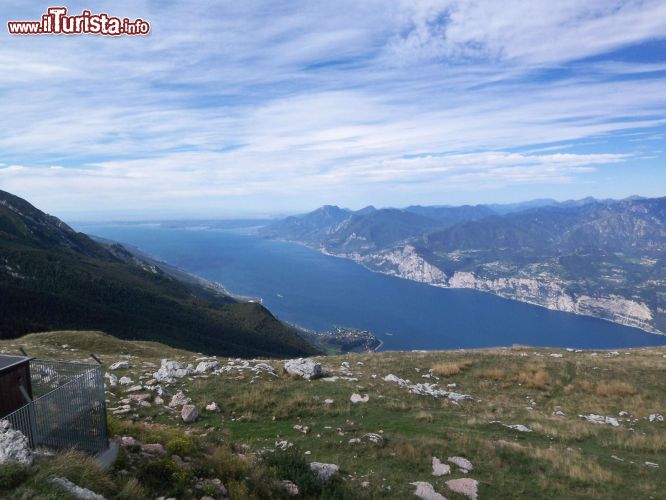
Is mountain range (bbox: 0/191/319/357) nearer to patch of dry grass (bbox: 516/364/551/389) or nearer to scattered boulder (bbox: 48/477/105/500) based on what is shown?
patch of dry grass (bbox: 516/364/551/389)

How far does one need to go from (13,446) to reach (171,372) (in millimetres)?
15127

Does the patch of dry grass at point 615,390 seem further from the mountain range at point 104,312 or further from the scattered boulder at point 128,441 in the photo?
the mountain range at point 104,312

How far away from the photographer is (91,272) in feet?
612

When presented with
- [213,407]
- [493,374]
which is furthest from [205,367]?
[493,374]

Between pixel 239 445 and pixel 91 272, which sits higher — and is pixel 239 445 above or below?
above

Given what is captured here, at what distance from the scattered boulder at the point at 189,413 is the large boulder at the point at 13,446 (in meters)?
8.74

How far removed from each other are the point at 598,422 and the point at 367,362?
16642mm

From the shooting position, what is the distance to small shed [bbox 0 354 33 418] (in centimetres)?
1002

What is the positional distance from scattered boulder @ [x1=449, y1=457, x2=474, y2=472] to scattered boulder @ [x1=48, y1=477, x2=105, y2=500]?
39.4ft

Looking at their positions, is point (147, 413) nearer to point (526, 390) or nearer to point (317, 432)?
point (317, 432)

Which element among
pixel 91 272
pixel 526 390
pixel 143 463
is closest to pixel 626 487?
pixel 526 390

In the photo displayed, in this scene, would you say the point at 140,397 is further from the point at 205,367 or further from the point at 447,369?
the point at 447,369

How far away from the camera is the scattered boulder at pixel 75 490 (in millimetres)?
8188

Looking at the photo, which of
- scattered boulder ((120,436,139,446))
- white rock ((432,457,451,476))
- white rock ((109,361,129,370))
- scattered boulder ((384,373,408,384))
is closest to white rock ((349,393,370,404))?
scattered boulder ((384,373,408,384))
